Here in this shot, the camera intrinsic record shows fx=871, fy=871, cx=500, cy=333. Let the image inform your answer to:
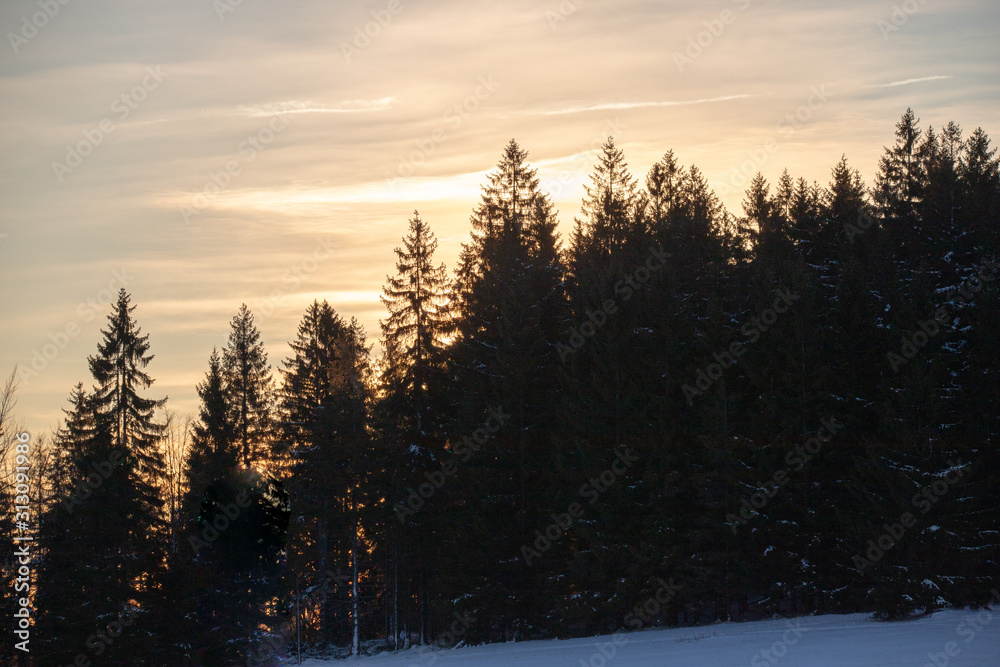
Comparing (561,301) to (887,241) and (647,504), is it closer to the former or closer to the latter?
(647,504)

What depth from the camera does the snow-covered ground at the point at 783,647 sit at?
2166cm

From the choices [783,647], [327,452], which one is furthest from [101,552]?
[783,647]

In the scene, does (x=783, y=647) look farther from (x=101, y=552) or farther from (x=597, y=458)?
(x=101, y=552)

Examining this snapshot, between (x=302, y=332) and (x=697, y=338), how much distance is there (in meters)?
25.3

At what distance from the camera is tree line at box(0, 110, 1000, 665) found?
31469 mm

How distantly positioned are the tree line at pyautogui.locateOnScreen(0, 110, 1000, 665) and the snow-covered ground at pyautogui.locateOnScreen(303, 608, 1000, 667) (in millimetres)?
2088

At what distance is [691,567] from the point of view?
33.9 metres
